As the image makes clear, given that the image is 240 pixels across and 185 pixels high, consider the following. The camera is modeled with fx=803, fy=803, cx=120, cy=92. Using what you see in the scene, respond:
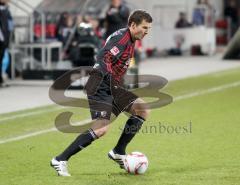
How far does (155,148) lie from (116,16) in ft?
25.2

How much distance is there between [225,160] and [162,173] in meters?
1.15

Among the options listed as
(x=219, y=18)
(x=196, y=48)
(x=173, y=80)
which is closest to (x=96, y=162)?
(x=173, y=80)

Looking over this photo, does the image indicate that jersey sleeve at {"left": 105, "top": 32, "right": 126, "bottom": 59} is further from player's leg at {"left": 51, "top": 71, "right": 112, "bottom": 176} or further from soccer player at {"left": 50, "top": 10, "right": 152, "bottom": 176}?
player's leg at {"left": 51, "top": 71, "right": 112, "bottom": 176}

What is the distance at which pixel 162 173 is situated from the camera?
919cm

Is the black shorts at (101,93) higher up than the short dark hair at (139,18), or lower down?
lower down

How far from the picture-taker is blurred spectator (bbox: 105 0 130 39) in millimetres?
18281

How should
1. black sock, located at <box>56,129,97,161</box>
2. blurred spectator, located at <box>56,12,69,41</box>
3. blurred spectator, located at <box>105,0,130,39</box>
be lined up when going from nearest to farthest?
black sock, located at <box>56,129,97,161</box>
blurred spectator, located at <box>105,0,130,39</box>
blurred spectator, located at <box>56,12,69,41</box>

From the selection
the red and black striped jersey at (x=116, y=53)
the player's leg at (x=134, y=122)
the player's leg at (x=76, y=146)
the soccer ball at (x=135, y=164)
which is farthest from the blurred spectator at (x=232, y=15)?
the player's leg at (x=76, y=146)

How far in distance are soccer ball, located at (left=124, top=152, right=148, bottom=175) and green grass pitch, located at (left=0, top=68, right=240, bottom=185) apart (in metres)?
0.08

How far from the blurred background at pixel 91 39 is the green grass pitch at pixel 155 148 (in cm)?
267

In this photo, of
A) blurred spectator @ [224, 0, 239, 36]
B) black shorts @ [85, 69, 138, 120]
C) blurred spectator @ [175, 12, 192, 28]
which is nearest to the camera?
black shorts @ [85, 69, 138, 120]

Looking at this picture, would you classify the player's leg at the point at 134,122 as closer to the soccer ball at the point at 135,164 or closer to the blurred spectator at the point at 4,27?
the soccer ball at the point at 135,164

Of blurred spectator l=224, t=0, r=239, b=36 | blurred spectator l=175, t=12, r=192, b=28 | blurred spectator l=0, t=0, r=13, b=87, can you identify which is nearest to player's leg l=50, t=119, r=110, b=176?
blurred spectator l=0, t=0, r=13, b=87

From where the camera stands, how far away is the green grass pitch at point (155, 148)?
8.90 meters
